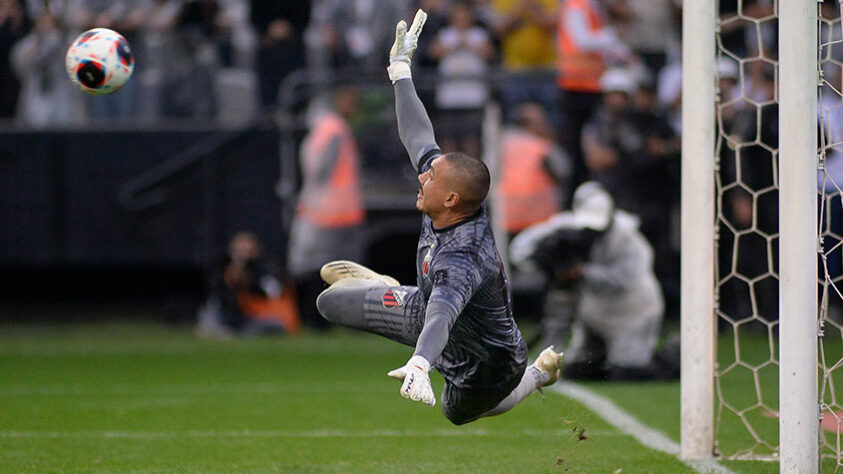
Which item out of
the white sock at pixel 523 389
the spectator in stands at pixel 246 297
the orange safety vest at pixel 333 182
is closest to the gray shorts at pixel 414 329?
the white sock at pixel 523 389

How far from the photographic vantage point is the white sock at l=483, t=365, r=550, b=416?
598cm

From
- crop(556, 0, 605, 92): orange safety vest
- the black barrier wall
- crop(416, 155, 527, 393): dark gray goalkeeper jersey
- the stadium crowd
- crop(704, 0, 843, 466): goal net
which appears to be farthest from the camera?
the black barrier wall

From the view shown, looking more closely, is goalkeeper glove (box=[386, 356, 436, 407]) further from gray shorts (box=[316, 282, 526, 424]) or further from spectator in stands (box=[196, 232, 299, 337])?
spectator in stands (box=[196, 232, 299, 337])

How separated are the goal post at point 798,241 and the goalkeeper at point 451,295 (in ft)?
3.60

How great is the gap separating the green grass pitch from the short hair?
1.35 m

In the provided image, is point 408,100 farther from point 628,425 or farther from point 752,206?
point 752,206

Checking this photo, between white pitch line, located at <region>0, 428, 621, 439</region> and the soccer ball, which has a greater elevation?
the soccer ball

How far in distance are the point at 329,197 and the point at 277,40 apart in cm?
197

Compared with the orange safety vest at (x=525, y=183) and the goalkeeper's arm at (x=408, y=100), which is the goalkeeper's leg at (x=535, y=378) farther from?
the orange safety vest at (x=525, y=183)

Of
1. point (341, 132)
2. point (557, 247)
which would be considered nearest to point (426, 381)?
point (557, 247)

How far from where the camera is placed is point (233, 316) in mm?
13219

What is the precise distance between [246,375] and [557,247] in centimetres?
270

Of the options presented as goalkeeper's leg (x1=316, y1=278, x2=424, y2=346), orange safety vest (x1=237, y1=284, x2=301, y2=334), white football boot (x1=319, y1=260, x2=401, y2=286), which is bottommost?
orange safety vest (x1=237, y1=284, x2=301, y2=334)

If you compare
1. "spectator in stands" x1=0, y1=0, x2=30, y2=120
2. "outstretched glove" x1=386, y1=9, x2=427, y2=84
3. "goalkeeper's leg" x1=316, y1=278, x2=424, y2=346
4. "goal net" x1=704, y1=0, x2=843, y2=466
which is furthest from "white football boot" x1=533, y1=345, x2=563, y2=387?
"spectator in stands" x1=0, y1=0, x2=30, y2=120
